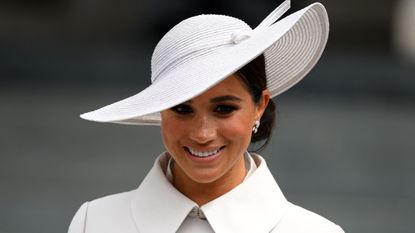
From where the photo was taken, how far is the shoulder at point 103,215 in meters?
3.24

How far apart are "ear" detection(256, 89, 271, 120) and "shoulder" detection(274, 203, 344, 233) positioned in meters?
0.27

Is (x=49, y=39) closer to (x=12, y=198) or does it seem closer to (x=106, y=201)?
(x=12, y=198)

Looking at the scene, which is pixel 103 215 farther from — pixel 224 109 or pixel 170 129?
pixel 224 109

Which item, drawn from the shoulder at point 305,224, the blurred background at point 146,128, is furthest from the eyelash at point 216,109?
the blurred background at point 146,128

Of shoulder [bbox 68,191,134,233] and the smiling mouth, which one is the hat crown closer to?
the smiling mouth

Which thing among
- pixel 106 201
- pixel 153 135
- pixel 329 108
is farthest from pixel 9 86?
pixel 106 201

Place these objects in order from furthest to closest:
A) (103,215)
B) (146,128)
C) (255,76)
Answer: (146,128) < (103,215) < (255,76)

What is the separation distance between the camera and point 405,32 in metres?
9.98

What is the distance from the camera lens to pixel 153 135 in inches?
323

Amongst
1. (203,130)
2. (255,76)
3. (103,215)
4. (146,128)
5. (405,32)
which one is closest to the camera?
(203,130)

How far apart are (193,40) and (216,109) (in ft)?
0.60

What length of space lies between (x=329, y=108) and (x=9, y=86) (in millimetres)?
2318

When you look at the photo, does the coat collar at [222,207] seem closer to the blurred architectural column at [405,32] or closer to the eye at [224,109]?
the eye at [224,109]

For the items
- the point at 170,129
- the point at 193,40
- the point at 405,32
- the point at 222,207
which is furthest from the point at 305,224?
the point at 405,32
